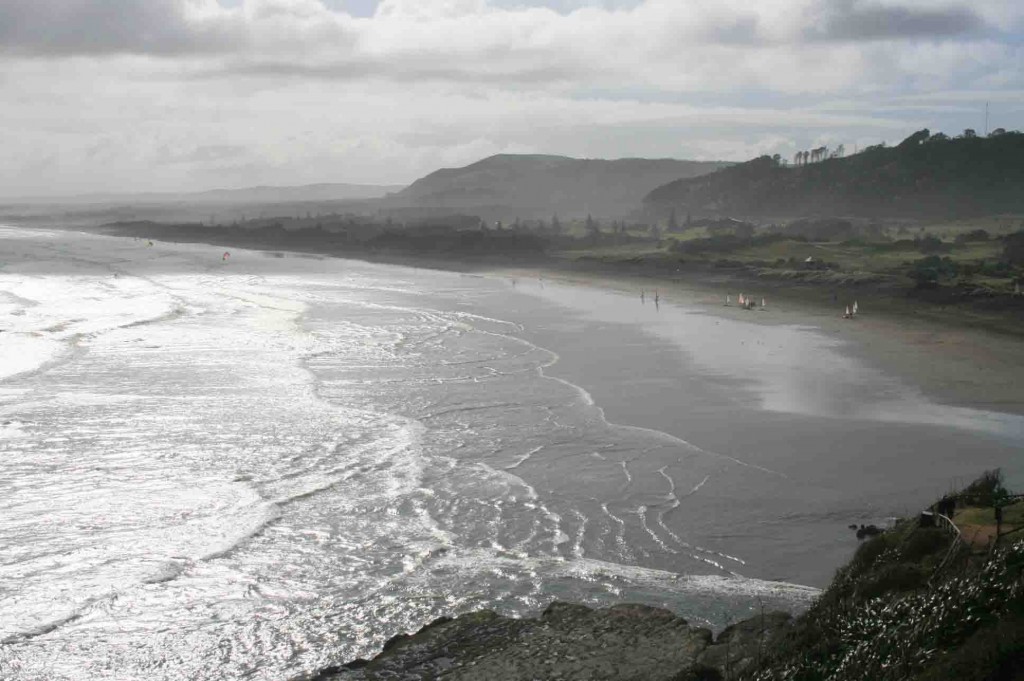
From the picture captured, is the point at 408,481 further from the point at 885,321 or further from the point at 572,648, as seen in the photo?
the point at 885,321

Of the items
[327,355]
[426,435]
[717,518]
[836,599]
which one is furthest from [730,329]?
[836,599]

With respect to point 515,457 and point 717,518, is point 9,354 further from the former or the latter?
point 717,518

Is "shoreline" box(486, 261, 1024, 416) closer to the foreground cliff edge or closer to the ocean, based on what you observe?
the ocean

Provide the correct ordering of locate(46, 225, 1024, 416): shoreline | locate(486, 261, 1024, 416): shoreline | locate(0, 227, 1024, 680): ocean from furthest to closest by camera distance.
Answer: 1. locate(46, 225, 1024, 416): shoreline
2. locate(486, 261, 1024, 416): shoreline
3. locate(0, 227, 1024, 680): ocean

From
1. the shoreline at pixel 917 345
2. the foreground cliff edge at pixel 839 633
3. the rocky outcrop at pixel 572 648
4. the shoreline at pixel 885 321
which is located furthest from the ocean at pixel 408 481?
the shoreline at pixel 885 321

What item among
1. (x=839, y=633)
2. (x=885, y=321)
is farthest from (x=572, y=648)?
(x=885, y=321)

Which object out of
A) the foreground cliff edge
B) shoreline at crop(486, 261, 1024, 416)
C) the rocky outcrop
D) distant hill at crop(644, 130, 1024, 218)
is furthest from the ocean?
distant hill at crop(644, 130, 1024, 218)
